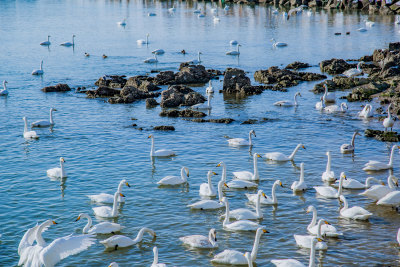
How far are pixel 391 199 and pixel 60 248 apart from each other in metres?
11.0

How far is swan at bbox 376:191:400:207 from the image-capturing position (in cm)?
1805

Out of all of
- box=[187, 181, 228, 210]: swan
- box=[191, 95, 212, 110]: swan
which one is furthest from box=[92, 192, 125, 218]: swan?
box=[191, 95, 212, 110]: swan

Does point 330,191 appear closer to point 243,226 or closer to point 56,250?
point 243,226

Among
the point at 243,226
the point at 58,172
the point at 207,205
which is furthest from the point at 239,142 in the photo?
the point at 243,226

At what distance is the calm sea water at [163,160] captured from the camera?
1597 cm

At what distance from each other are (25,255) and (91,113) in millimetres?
18109

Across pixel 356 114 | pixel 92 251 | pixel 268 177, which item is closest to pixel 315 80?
pixel 356 114

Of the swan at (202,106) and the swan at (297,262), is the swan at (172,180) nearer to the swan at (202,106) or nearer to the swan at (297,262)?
the swan at (297,262)

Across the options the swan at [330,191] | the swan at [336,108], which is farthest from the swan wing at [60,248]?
the swan at [336,108]

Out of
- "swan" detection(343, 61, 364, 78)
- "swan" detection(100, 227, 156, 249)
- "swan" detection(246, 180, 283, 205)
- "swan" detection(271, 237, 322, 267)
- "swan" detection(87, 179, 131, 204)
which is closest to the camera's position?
"swan" detection(271, 237, 322, 267)

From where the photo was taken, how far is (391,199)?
59.3ft

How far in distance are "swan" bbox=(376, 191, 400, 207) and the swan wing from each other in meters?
10.2

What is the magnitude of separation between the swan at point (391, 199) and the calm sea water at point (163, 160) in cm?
37

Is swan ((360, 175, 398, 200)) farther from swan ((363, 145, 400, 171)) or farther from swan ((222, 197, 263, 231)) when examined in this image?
swan ((222, 197, 263, 231))
